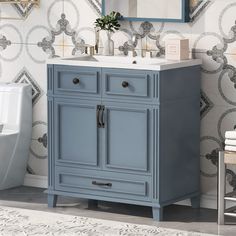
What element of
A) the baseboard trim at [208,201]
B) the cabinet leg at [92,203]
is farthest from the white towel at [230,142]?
the cabinet leg at [92,203]

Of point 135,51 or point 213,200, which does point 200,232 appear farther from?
point 135,51

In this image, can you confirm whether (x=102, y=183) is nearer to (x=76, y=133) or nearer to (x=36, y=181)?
(x=76, y=133)

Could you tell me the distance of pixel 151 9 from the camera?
6004 mm

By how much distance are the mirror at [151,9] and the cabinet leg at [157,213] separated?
123cm

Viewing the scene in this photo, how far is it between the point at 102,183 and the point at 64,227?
1.49 ft

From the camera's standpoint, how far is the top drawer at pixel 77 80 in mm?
5742

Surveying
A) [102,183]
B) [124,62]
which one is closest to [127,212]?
[102,183]

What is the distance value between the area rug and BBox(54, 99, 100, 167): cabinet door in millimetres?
385

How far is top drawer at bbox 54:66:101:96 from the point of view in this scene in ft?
18.8

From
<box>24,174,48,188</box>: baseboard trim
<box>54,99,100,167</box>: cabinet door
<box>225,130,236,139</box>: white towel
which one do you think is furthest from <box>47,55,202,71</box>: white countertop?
<box>24,174,48,188</box>: baseboard trim

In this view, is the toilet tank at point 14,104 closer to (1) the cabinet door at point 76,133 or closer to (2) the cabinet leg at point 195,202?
(1) the cabinet door at point 76,133

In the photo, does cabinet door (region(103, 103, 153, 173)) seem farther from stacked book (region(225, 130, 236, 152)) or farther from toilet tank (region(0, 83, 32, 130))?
toilet tank (region(0, 83, 32, 130))

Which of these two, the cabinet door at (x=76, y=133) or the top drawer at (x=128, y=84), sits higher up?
the top drawer at (x=128, y=84)

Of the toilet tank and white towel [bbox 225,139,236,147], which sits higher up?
the toilet tank
